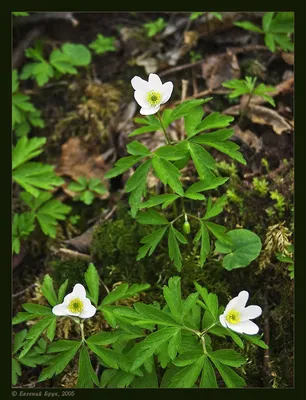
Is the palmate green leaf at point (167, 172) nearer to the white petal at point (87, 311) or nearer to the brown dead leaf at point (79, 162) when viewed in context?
the white petal at point (87, 311)

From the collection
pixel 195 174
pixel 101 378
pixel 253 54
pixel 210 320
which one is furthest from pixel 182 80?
pixel 101 378

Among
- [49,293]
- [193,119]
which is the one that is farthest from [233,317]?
[193,119]

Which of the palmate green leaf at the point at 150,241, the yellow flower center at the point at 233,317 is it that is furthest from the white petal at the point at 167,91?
the yellow flower center at the point at 233,317

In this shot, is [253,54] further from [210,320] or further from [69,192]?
[210,320]

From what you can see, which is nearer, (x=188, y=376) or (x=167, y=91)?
(x=188, y=376)

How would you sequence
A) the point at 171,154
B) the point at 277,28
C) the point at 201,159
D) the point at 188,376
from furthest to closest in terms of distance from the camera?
the point at 277,28 < the point at 201,159 < the point at 171,154 < the point at 188,376

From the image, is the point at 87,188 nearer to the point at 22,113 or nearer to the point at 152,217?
the point at 22,113

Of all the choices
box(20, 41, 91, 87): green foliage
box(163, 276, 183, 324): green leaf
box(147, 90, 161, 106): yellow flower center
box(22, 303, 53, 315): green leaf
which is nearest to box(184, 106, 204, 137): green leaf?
box(147, 90, 161, 106): yellow flower center
